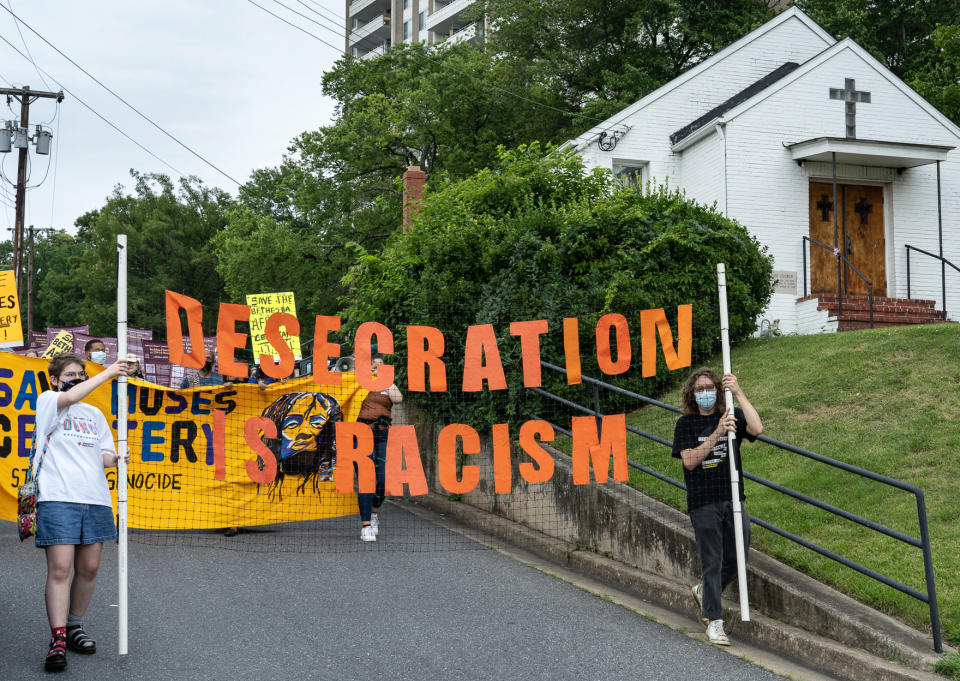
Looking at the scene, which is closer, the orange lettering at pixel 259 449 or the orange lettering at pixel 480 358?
the orange lettering at pixel 480 358

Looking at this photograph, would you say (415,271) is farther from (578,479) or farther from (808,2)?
(808,2)

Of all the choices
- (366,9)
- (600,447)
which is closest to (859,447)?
(600,447)

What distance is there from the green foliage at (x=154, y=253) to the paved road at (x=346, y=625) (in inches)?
1669

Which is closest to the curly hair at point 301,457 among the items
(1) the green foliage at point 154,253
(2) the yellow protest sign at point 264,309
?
(2) the yellow protest sign at point 264,309

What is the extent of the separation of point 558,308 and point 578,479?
371cm

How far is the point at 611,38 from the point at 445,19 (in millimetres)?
29349

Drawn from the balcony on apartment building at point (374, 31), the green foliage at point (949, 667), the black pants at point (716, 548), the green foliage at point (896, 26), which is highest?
the balcony on apartment building at point (374, 31)

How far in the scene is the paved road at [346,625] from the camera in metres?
5.50

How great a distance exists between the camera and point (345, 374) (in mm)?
9719

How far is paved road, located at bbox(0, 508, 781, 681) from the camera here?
5.50 metres

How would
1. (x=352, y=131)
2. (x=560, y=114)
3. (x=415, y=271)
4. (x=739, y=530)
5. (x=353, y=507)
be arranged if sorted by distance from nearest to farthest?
1. (x=739, y=530)
2. (x=353, y=507)
3. (x=415, y=271)
4. (x=352, y=131)
5. (x=560, y=114)

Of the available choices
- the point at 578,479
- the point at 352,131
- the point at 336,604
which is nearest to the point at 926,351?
the point at 578,479

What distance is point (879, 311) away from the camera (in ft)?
57.7

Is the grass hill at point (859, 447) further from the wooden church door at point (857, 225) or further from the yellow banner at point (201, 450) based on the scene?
the wooden church door at point (857, 225)
